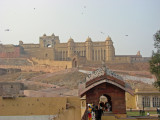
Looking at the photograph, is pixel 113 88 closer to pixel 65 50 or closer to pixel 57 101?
pixel 57 101

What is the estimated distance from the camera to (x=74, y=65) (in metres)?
66.6

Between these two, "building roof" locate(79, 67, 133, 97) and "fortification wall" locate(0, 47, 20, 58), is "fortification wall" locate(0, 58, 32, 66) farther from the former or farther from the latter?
"building roof" locate(79, 67, 133, 97)

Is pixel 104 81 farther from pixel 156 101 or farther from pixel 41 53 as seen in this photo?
pixel 41 53

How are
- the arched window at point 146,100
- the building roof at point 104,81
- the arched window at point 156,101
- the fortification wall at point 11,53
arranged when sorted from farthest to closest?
the fortification wall at point 11,53
the arched window at point 146,100
the arched window at point 156,101
the building roof at point 104,81

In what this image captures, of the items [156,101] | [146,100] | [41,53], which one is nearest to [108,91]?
[156,101]

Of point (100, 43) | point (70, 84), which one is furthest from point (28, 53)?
point (70, 84)

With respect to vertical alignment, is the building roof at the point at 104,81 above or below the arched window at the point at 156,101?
above

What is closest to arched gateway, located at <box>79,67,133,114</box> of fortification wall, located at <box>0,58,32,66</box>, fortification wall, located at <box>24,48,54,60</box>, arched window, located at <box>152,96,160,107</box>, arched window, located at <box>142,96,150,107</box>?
arched window, located at <box>152,96,160,107</box>

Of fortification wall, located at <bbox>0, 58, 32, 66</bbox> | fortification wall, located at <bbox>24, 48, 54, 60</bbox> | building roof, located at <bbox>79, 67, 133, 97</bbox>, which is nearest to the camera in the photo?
building roof, located at <bbox>79, 67, 133, 97</bbox>

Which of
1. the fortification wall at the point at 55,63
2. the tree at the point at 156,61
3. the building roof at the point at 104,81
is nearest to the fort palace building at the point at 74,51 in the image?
the fortification wall at the point at 55,63

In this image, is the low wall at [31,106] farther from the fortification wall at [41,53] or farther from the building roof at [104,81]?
the fortification wall at [41,53]

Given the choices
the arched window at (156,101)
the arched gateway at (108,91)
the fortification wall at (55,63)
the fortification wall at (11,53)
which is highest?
the fortification wall at (11,53)

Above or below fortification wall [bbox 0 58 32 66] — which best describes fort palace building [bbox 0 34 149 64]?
above

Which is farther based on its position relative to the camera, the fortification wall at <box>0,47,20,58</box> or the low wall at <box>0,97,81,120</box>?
the fortification wall at <box>0,47,20,58</box>
